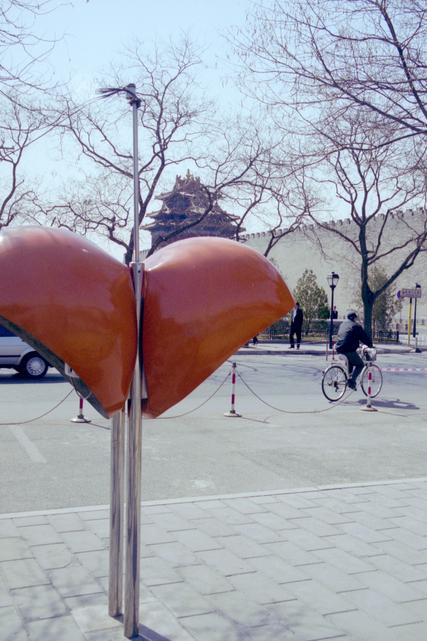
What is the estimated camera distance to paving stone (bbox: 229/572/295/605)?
454 centimetres

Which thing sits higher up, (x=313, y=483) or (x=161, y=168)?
(x=161, y=168)

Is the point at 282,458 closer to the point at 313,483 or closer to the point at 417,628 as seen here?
the point at 313,483

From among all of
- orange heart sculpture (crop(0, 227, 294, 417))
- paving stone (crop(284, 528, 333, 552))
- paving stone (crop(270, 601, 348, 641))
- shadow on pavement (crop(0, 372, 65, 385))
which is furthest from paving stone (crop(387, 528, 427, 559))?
shadow on pavement (crop(0, 372, 65, 385))

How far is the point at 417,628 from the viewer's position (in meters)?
4.18

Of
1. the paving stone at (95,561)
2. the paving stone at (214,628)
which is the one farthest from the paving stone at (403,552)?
the paving stone at (95,561)

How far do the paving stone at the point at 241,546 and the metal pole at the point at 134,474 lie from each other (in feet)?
4.42

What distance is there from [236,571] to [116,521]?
3.52 feet

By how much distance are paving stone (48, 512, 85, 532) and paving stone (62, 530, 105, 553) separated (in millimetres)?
107

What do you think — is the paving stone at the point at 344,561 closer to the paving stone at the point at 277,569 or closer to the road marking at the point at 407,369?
the paving stone at the point at 277,569

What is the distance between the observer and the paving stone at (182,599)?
4336 millimetres

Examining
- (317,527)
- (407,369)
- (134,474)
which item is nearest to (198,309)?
(134,474)

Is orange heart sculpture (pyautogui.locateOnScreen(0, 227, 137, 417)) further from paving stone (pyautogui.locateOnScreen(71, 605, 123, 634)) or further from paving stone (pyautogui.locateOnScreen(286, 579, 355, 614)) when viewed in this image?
paving stone (pyautogui.locateOnScreen(286, 579, 355, 614))

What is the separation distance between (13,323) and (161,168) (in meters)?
23.6

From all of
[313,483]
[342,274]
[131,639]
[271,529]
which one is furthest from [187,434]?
[342,274]
